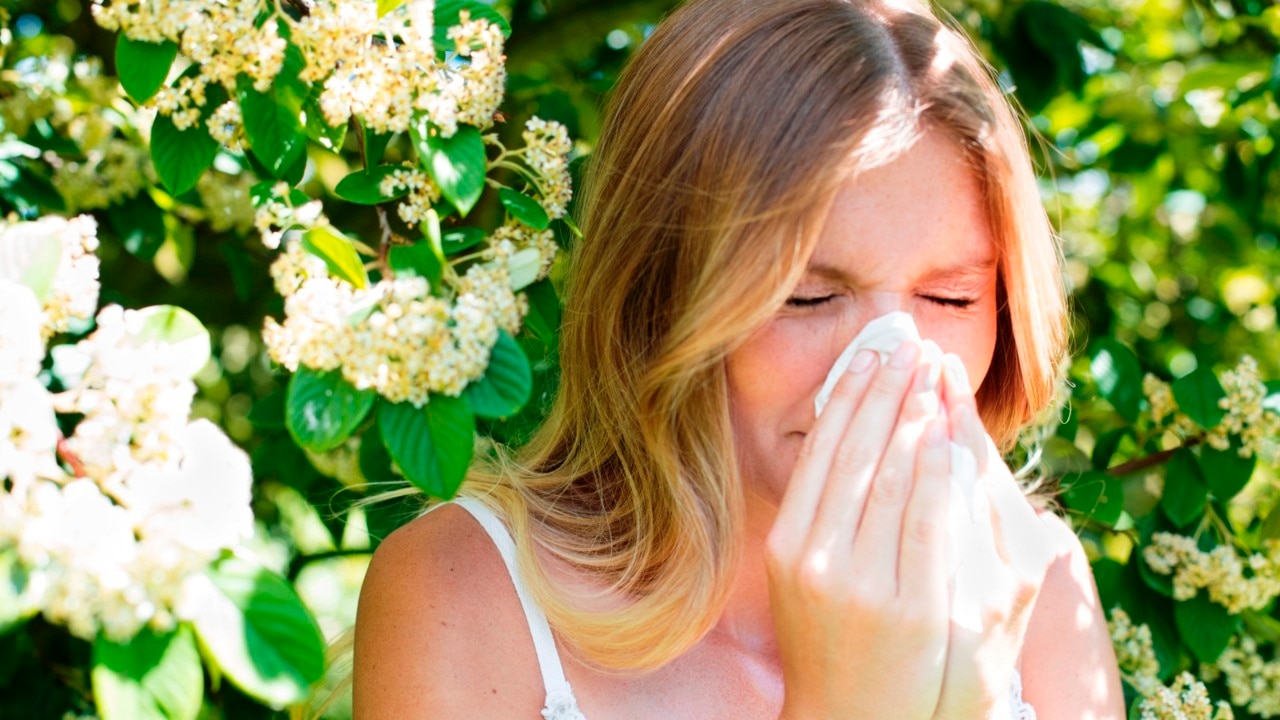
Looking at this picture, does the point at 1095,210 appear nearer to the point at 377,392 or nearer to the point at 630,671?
the point at 630,671

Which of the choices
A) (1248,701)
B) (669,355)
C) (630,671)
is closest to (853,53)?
(669,355)

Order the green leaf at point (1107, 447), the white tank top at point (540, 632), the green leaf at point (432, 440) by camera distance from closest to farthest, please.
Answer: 1. the green leaf at point (432, 440)
2. the white tank top at point (540, 632)
3. the green leaf at point (1107, 447)

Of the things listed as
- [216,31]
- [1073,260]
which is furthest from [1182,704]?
[1073,260]

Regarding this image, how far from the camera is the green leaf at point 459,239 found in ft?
4.28

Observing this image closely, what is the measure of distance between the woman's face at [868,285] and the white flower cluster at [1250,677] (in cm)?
103

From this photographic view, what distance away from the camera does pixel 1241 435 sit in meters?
2.02

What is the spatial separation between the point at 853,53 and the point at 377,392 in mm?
895

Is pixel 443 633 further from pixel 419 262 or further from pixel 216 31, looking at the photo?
pixel 216 31

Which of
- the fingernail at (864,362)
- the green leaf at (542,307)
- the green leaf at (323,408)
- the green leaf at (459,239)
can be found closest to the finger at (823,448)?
the fingernail at (864,362)

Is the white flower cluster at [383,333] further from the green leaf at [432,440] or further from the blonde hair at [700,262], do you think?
the blonde hair at [700,262]

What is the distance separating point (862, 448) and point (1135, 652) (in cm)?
103

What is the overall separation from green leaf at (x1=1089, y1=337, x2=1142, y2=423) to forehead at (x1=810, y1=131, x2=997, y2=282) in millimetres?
705

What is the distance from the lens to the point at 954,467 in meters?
1.45

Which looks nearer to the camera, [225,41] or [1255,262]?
[225,41]
